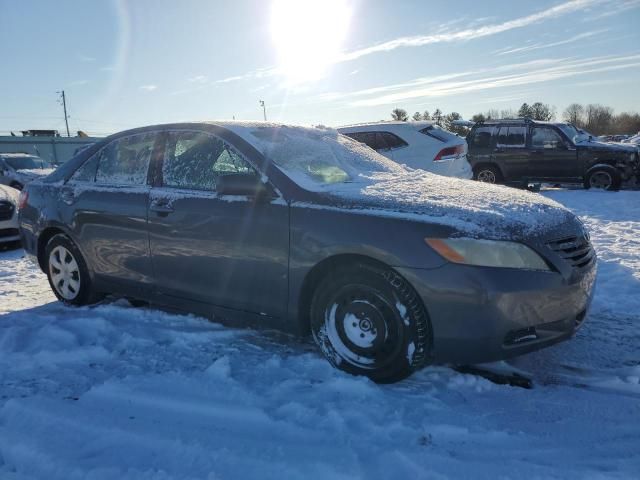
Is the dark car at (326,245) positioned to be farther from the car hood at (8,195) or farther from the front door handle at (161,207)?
the car hood at (8,195)

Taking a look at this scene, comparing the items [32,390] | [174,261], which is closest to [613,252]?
[174,261]

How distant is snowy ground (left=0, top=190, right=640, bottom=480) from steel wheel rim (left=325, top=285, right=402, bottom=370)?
0.16 m

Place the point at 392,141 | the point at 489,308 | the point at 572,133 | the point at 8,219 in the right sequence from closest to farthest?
the point at 489,308 < the point at 8,219 < the point at 392,141 < the point at 572,133

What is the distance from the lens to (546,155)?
1282cm

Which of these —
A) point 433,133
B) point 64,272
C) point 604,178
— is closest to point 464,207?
point 64,272

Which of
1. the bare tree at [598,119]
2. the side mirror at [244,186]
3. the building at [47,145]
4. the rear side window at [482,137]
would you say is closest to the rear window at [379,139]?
the rear side window at [482,137]

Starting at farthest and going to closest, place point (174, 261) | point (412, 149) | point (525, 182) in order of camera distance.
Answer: point (525, 182), point (412, 149), point (174, 261)

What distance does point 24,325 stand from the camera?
398 cm

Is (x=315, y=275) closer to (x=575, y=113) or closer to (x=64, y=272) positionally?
(x=64, y=272)

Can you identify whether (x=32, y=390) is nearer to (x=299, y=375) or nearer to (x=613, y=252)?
(x=299, y=375)

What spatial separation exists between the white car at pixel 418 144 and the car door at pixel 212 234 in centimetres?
550

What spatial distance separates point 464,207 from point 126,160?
278cm

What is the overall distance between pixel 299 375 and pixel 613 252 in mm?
4621

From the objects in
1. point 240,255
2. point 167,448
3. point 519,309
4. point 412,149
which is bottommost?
point 167,448
